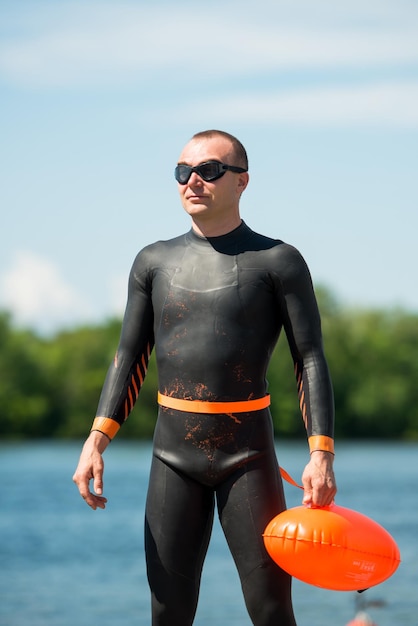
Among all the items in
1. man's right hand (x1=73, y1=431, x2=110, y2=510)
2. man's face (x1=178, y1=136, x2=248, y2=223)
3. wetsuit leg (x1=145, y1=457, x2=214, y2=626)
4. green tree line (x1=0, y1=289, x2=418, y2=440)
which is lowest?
green tree line (x1=0, y1=289, x2=418, y2=440)

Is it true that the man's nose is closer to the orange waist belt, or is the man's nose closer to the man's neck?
the man's neck

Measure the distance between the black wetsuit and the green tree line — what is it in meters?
62.9

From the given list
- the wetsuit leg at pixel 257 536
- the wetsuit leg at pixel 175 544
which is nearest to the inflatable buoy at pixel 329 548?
the wetsuit leg at pixel 257 536

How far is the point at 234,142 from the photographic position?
18.1 ft

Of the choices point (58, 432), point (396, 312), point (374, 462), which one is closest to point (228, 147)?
point (374, 462)

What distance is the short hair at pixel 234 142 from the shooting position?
18.0 ft

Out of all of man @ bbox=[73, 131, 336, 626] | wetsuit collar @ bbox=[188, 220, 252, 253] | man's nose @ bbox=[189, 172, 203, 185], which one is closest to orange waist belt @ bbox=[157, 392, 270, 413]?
man @ bbox=[73, 131, 336, 626]

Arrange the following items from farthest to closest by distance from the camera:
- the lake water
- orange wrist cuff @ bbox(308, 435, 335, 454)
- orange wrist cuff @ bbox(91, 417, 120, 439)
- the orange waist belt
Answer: the lake water, orange wrist cuff @ bbox(91, 417, 120, 439), the orange waist belt, orange wrist cuff @ bbox(308, 435, 335, 454)

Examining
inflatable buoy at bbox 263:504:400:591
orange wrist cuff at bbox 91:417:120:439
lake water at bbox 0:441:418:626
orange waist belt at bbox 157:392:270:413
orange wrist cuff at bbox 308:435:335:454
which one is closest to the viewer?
inflatable buoy at bbox 263:504:400:591

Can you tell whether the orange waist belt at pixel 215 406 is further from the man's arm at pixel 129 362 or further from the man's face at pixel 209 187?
the man's face at pixel 209 187

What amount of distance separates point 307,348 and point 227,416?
487 millimetres

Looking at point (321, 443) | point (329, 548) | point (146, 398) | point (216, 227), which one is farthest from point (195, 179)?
point (146, 398)

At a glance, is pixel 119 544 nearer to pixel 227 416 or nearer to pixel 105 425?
pixel 105 425

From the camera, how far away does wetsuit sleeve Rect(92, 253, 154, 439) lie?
5.55 meters
